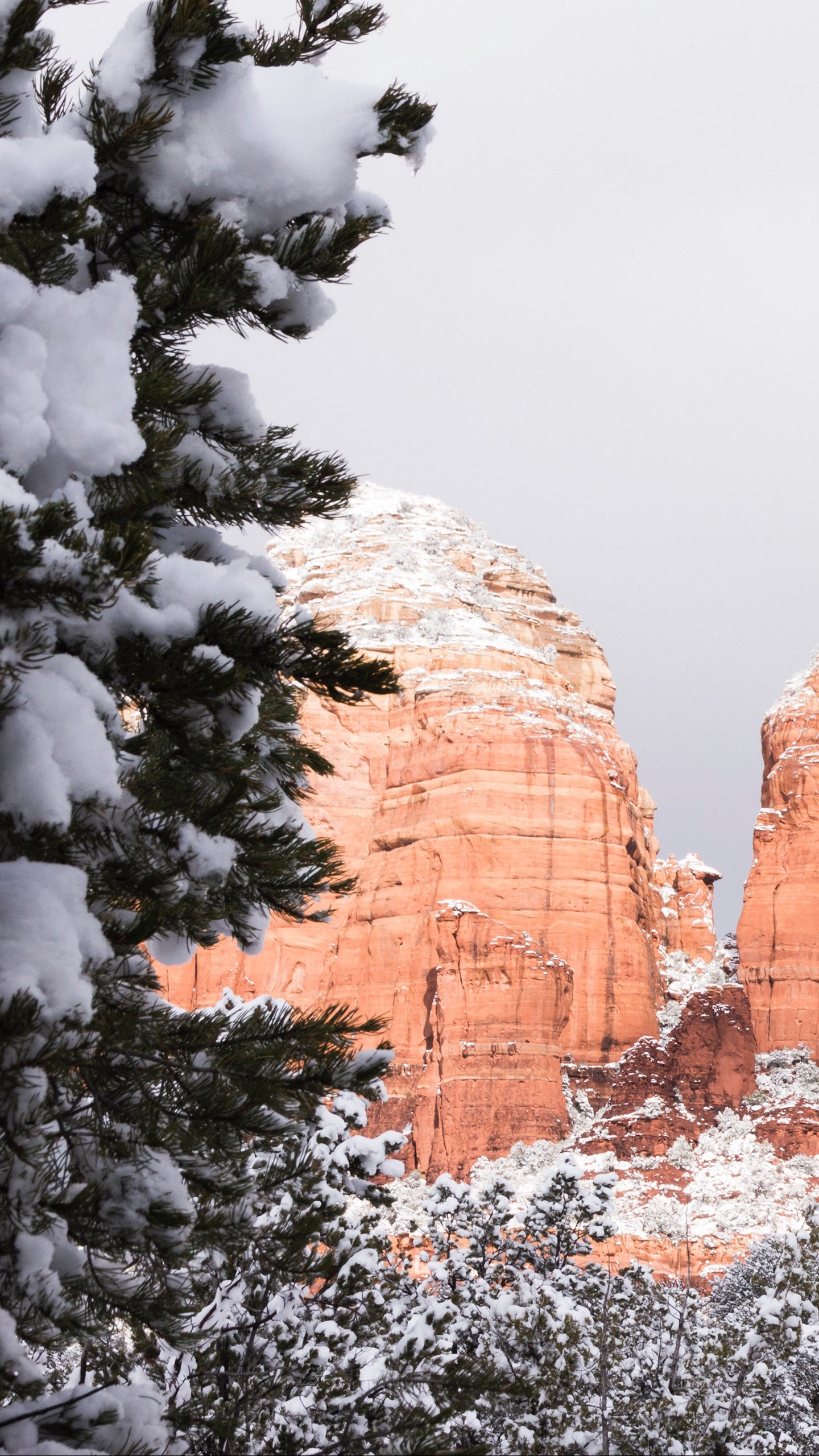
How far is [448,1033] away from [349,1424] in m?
46.8

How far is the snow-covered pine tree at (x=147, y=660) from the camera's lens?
395cm

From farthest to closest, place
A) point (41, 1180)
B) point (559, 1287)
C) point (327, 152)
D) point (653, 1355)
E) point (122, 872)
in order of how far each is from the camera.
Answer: point (559, 1287), point (653, 1355), point (327, 152), point (122, 872), point (41, 1180)

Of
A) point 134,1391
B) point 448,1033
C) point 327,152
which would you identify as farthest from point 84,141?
point 448,1033

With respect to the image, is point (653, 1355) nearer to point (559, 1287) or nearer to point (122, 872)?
point (559, 1287)

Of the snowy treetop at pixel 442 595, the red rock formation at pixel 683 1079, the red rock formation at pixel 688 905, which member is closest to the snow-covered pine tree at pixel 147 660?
the red rock formation at pixel 683 1079

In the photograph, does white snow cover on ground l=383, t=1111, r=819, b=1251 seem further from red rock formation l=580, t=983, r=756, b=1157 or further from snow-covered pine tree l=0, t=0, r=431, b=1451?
snow-covered pine tree l=0, t=0, r=431, b=1451

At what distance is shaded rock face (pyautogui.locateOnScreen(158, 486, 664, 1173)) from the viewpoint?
53438 millimetres

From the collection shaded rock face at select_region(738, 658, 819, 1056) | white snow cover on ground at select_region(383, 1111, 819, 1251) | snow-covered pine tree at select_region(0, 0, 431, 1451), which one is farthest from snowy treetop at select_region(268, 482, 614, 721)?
snow-covered pine tree at select_region(0, 0, 431, 1451)

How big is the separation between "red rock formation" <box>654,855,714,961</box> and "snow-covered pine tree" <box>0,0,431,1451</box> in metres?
69.0

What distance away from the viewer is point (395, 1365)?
734cm

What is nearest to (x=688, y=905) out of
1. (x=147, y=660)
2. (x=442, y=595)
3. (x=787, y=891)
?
(x=787, y=891)

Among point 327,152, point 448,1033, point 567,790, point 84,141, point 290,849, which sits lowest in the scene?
point 290,849

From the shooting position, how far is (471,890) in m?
58.6

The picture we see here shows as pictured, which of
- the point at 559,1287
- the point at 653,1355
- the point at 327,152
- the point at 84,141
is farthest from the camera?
the point at 559,1287
